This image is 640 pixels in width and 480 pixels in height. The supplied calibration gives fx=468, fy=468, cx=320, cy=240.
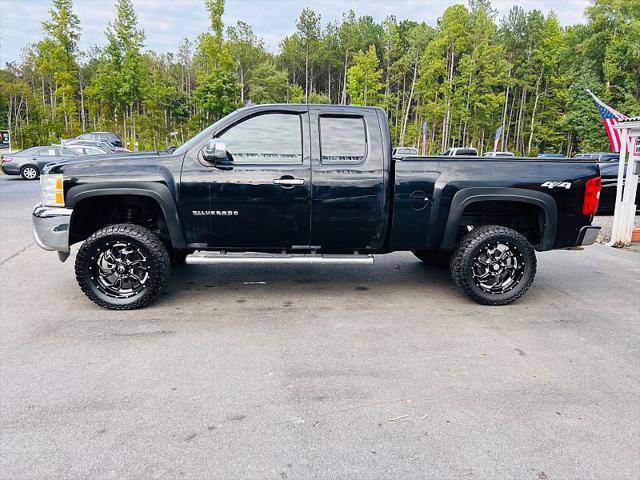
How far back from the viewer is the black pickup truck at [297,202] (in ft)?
14.8

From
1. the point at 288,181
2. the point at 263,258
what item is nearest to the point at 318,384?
the point at 263,258

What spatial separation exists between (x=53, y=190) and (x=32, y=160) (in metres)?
19.2

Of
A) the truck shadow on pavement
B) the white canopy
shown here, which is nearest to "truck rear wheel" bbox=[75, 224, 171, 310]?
the truck shadow on pavement

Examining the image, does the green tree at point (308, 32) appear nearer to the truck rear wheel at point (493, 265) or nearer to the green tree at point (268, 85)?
the green tree at point (268, 85)

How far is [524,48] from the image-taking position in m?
61.2

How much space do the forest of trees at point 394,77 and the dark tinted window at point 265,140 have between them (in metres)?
37.4

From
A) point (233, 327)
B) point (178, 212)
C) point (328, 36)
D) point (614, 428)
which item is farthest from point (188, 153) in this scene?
point (328, 36)

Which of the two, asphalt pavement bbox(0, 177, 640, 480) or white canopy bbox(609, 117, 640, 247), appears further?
white canopy bbox(609, 117, 640, 247)

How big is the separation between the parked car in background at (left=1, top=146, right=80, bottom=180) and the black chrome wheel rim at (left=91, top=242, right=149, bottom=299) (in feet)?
60.5

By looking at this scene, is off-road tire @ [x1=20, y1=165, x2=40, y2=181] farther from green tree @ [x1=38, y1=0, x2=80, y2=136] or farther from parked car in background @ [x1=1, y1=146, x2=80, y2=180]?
green tree @ [x1=38, y1=0, x2=80, y2=136]

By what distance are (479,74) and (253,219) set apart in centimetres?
5366

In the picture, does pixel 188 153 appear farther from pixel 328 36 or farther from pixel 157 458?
pixel 328 36

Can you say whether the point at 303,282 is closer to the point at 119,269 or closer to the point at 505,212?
the point at 119,269

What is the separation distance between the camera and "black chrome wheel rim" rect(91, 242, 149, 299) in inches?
180
